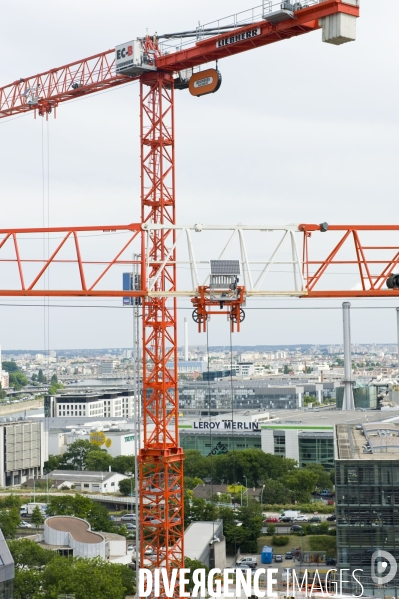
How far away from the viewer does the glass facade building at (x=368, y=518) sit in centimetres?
2150

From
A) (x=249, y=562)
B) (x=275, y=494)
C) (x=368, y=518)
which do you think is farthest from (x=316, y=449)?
(x=368, y=518)

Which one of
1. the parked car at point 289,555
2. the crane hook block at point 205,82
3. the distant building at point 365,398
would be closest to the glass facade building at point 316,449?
the parked car at point 289,555

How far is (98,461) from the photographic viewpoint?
2020 inches

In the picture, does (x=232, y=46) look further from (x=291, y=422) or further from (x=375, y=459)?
(x=291, y=422)

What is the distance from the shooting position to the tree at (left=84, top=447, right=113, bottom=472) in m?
50.9

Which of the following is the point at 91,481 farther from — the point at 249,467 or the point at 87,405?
the point at 87,405

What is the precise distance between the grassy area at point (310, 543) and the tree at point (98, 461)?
1870 centimetres

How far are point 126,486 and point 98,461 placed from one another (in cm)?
Answer: 756

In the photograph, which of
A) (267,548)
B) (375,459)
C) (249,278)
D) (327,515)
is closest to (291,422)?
(327,515)

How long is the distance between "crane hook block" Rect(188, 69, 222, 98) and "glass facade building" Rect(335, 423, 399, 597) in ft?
30.9

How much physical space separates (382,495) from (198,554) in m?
7.96

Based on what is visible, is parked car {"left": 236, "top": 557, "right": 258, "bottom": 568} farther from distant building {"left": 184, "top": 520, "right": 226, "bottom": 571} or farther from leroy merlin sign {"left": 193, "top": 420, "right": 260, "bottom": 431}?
leroy merlin sign {"left": 193, "top": 420, "right": 260, "bottom": 431}

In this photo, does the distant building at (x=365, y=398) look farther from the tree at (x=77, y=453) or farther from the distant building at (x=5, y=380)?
the distant building at (x=5, y=380)

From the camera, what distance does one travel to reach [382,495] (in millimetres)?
21797
